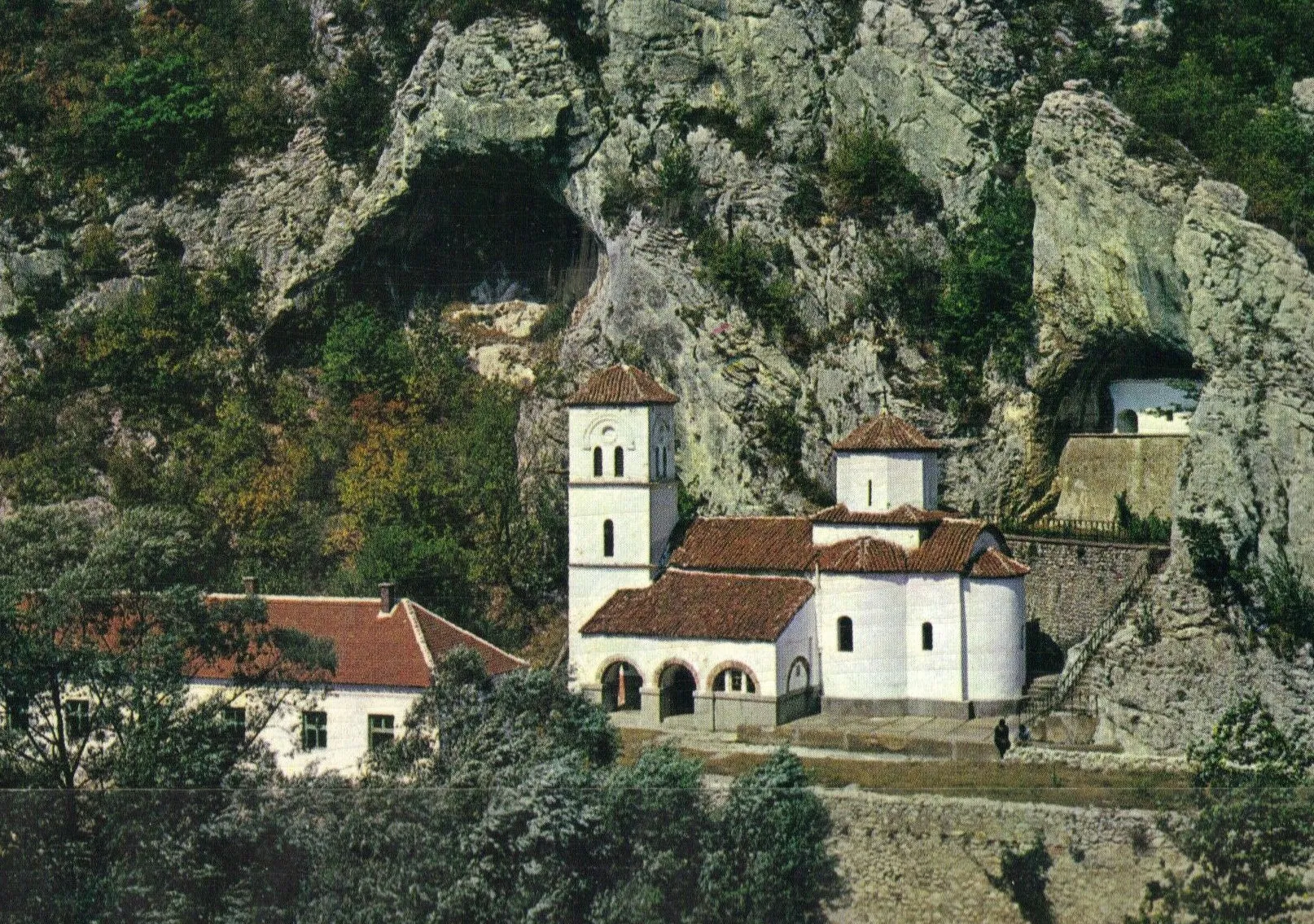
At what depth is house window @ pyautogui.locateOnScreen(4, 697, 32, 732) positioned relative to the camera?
37.2 metres

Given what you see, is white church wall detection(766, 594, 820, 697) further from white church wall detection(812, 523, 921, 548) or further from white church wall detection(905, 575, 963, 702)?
white church wall detection(905, 575, 963, 702)

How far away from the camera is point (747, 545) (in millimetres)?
50406

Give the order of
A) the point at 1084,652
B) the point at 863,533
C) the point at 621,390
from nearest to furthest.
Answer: the point at 1084,652 < the point at 863,533 < the point at 621,390

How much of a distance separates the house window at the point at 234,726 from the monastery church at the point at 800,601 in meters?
11.4

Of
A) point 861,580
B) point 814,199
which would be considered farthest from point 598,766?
point 814,199

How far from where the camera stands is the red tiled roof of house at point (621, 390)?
51406 millimetres

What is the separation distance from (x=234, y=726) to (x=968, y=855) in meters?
14.5

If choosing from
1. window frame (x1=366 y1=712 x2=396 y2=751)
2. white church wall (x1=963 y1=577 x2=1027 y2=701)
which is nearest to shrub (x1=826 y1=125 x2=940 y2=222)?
white church wall (x1=963 y1=577 x2=1027 y2=701)

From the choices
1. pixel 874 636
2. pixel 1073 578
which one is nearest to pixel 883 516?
pixel 874 636

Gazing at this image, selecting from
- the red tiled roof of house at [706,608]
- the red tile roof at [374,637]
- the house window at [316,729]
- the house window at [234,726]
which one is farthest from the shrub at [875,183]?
the house window at [234,726]

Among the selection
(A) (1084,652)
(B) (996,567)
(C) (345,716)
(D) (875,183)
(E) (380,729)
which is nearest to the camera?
(E) (380,729)

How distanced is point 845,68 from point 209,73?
25.2m

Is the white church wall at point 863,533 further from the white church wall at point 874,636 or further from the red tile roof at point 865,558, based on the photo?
the white church wall at point 874,636

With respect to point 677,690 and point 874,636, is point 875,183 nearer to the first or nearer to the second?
point 874,636
